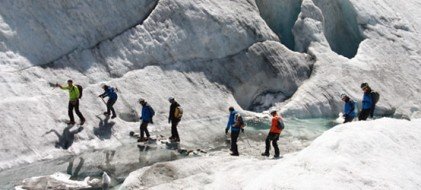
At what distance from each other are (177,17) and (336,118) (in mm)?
10747

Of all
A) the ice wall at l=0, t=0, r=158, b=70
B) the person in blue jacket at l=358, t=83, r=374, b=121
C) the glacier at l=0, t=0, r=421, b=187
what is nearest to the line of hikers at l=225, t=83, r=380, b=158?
the person in blue jacket at l=358, t=83, r=374, b=121

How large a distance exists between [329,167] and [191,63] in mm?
16078

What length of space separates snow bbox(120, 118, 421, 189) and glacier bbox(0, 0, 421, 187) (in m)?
5.83

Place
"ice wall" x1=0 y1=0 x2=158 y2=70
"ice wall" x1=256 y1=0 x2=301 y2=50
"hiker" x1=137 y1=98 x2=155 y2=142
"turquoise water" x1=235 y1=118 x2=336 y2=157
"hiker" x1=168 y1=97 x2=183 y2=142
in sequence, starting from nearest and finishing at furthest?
"hiker" x1=137 y1=98 x2=155 y2=142
"hiker" x1=168 y1=97 x2=183 y2=142
"turquoise water" x1=235 y1=118 x2=336 y2=157
"ice wall" x1=0 y1=0 x2=158 y2=70
"ice wall" x1=256 y1=0 x2=301 y2=50

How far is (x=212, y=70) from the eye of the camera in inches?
1185

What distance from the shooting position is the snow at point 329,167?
14.2 metres

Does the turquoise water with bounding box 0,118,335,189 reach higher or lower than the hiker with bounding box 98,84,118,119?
lower

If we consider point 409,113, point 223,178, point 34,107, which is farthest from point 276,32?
point 223,178

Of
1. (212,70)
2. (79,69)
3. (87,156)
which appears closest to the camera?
(87,156)

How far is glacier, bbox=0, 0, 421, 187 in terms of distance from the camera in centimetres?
2333

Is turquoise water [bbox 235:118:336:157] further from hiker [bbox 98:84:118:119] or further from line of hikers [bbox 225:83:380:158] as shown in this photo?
hiker [bbox 98:84:118:119]

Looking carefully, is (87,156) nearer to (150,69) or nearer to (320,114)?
(150,69)

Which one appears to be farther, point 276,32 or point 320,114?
point 276,32

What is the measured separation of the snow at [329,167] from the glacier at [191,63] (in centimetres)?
583
